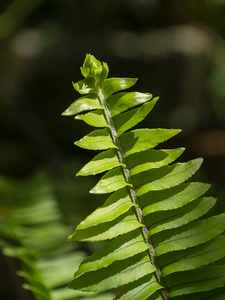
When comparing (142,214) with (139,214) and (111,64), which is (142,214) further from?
(111,64)

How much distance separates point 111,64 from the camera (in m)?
4.17

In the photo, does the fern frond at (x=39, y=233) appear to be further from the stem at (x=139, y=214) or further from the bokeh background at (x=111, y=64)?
the bokeh background at (x=111, y=64)

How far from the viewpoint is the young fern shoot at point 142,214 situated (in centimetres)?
72

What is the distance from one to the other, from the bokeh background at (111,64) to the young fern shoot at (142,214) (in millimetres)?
2507

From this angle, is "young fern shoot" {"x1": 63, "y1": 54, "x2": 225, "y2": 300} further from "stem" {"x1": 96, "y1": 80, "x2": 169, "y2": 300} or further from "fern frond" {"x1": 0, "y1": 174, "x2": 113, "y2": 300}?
"fern frond" {"x1": 0, "y1": 174, "x2": 113, "y2": 300}

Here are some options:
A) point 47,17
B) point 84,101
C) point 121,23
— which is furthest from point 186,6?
point 84,101

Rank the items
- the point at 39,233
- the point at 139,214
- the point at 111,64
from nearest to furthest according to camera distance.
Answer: the point at 139,214 → the point at 39,233 → the point at 111,64

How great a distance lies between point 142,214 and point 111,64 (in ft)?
11.6

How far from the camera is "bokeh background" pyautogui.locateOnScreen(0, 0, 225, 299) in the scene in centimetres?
362

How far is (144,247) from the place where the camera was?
74 cm

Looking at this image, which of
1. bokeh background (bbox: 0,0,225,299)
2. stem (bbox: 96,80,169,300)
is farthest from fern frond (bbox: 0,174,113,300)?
bokeh background (bbox: 0,0,225,299)

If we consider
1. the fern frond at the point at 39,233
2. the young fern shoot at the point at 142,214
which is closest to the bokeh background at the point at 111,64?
the fern frond at the point at 39,233

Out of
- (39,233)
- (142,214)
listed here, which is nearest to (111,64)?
(39,233)

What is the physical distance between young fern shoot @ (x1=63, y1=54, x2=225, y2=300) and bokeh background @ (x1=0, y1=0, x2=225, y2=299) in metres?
2.51
